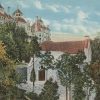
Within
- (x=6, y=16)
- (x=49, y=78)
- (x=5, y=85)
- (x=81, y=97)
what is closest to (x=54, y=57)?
(x=49, y=78)

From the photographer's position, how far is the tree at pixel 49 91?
187ft

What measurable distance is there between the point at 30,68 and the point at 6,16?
2063 inches

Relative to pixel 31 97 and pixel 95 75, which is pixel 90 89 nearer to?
pixel 95 75

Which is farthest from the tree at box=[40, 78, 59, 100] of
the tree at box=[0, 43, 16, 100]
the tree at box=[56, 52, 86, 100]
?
the tree at box=[0, 43, 16, 100]

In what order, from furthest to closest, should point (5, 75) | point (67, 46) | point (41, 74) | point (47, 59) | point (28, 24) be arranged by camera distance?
point (28, 24)
point (67, 46)
point (41, 74)
point (47, 59)
point (5, 75)

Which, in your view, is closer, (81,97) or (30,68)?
(81,97)

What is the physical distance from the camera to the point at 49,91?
57.2m

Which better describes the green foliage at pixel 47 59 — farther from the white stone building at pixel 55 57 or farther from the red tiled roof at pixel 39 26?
the red tiled roof at pixel 39 26

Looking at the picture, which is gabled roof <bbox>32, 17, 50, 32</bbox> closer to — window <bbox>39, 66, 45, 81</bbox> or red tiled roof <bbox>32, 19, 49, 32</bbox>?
red tiled roof <bbox>32, 19, 49, 32</bbox>

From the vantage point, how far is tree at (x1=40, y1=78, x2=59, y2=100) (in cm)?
5697

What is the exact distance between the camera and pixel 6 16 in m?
114

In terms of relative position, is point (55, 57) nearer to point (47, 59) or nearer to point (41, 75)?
point (47, 59)

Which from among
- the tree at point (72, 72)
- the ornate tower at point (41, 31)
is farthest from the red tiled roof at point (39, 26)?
the tree at point (72, 72)

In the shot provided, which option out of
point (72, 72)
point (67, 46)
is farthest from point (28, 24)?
point (72, 72)
